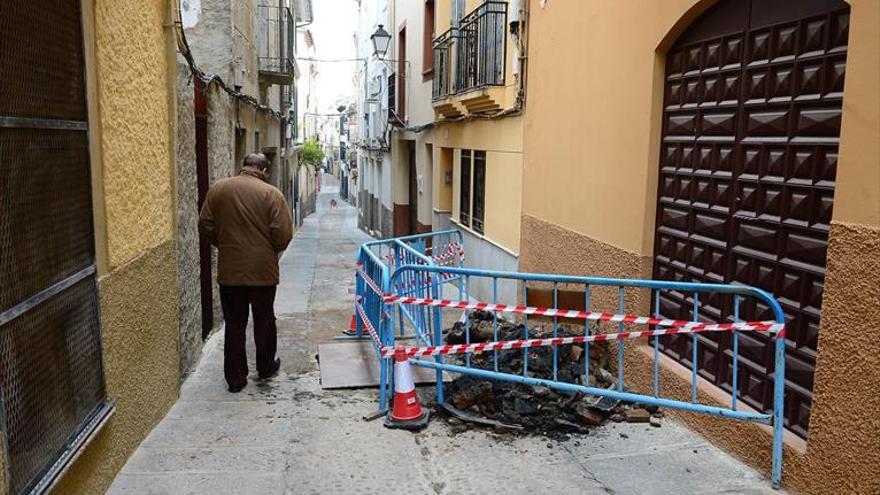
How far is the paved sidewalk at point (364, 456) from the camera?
12.9 feet

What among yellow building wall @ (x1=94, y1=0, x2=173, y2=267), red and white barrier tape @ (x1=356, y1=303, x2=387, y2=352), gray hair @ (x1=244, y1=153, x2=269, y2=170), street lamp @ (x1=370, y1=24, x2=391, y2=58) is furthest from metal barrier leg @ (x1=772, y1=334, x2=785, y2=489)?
street lamp @ (x1=370, y1=24, x2=391, y2=58)

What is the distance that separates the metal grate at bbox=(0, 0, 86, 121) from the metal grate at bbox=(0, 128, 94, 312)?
0.35 ft

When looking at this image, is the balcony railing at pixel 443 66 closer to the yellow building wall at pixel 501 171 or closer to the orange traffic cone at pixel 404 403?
the yellow building wall at pixel 501 171

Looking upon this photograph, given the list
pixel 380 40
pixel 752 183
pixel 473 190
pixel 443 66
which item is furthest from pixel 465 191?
pixel 752 183

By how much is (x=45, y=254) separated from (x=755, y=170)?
367 cm

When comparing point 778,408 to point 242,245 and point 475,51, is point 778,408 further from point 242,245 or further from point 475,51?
point 475,51

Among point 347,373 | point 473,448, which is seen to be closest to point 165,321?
point 347,373

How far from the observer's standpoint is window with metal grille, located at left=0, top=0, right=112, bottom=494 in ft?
8.98

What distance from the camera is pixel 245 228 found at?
Result: 5.48 metres

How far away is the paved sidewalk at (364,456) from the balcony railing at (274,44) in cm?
951

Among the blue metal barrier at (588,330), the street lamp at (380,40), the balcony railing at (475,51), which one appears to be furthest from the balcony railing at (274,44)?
the blue metal barrier at (588,330)

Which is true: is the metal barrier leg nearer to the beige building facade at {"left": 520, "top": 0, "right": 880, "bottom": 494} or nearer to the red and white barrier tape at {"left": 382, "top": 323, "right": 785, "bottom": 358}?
the beige building facade at {"left": 520, "top": 0, "right": 880, "bottom": 494}

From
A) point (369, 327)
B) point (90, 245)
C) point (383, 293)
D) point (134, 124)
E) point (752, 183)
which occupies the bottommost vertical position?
point (369, 327)

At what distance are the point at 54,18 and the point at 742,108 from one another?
144 inches
